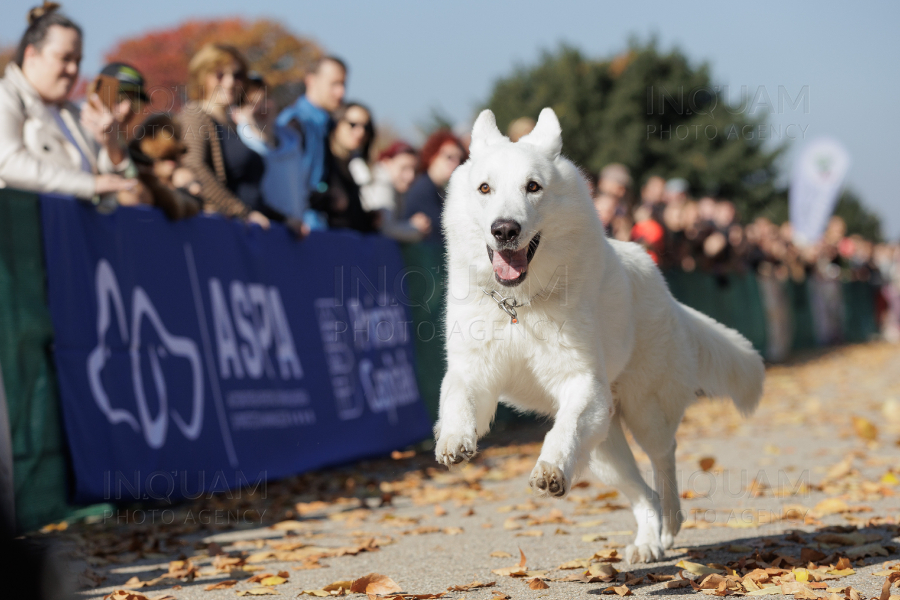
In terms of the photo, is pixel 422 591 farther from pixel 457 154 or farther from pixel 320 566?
pixel 457 154

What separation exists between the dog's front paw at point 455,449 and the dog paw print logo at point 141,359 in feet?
8.84

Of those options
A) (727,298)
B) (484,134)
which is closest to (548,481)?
(484,134)

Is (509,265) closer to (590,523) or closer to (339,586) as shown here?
(339,586)

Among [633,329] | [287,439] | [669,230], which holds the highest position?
[669,230]

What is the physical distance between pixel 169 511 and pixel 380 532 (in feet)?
5.11

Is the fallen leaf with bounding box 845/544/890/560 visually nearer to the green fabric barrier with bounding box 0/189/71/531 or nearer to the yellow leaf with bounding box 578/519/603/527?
the yellow leaf with bounding box 578/519/603/527

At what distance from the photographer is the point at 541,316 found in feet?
12.7

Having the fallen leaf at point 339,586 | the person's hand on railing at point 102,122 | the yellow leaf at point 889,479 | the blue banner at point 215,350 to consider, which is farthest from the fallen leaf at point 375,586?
the yellow leaf at point 889,479

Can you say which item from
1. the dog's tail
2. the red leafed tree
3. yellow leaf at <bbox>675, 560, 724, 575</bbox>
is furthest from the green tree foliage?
yellow leaf at <bbox>675, 560, 724, 575</bbox>

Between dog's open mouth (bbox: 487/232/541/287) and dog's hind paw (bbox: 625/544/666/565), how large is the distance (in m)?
→ 1.39

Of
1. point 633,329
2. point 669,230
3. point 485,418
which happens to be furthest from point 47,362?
point 669,230

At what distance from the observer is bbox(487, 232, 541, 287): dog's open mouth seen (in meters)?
3.77

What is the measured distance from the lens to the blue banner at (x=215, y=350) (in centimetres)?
528

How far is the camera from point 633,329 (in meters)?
4.59
